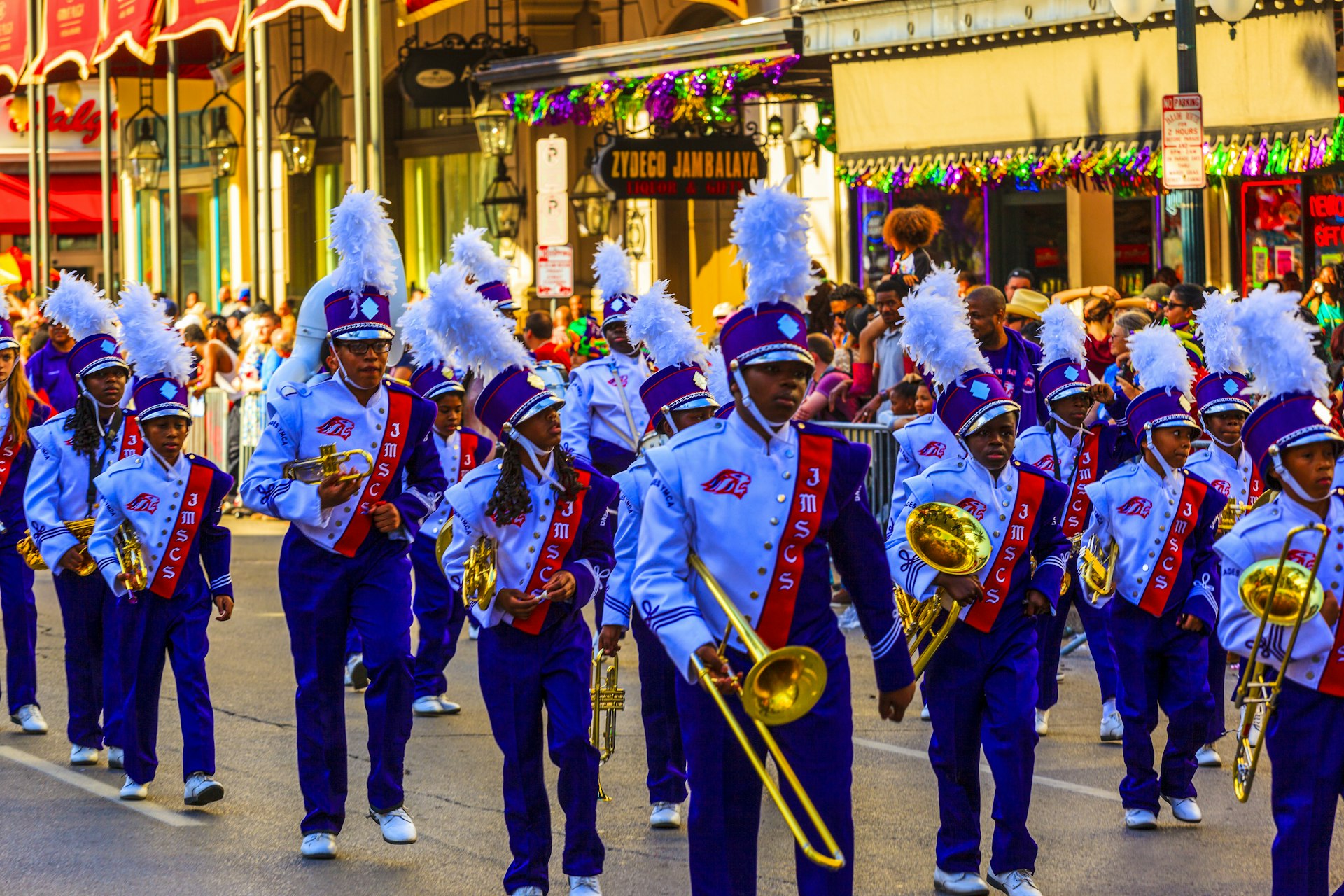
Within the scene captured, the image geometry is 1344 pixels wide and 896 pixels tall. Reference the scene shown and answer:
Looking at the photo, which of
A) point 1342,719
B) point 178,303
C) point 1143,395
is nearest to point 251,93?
point 178,303

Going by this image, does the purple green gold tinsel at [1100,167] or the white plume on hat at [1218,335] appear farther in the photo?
the purple green gold tinsel at [1100,167]

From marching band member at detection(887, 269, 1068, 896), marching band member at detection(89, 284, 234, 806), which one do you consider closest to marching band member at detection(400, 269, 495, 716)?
marching band member at detection(89, 284, 234, 806)

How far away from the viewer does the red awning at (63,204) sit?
157 feet

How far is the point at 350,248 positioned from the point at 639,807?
98.1 inches

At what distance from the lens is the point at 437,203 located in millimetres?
30672

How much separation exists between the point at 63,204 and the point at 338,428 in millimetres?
43481

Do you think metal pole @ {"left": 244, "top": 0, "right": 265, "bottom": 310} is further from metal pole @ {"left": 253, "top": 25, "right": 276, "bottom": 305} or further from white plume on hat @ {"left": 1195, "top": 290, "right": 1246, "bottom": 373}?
white plume on hat @ {"left": 1195, "top": 290, "right": 1246, "bottom": 373}

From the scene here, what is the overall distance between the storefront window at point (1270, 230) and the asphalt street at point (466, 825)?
701 centimetres

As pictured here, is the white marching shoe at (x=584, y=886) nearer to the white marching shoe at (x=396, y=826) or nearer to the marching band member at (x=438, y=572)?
the white marching shoe at (x=396, y=826)

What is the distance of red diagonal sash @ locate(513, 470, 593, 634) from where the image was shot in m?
6.93

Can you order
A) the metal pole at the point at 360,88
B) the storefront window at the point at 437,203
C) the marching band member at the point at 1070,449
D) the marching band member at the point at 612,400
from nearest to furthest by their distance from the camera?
the marching band member at the point at 1070,449 → the marching band member at the point at 612,400 → the metal pole at the point at 360,88 → the storefront window at the point at 437,203

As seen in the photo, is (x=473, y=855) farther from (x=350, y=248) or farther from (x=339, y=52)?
(x=339, y=52)

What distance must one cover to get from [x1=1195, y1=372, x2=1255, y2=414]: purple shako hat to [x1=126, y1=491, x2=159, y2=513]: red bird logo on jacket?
14.7ft

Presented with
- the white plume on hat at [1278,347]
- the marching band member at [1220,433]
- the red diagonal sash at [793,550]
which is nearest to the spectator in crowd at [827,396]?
the marching band member at [1220,433]
